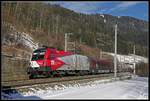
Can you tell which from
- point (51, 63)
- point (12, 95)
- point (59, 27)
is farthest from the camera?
point (59, 27)

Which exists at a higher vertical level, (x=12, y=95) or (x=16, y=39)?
(x=16, y=39)

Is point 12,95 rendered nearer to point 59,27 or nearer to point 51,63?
point 51,63

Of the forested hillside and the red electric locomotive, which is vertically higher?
the forested hillside

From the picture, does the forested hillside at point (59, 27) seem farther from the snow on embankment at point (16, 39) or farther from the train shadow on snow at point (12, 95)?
the train shadow on snow at point (12, 95)

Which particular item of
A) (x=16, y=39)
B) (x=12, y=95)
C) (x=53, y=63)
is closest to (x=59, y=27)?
(x=16, y=39)

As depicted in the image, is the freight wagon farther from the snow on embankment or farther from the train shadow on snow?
the snow on embankment

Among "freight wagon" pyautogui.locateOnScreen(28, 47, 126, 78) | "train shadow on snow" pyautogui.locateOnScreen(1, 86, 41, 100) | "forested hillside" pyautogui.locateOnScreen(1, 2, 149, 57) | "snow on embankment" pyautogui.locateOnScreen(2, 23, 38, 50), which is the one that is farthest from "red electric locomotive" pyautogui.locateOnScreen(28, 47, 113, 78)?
"forested hillside" pyautogui.locateOnScreen(1, 2, 149, 57)

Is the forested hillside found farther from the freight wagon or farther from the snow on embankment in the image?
the freight wagon

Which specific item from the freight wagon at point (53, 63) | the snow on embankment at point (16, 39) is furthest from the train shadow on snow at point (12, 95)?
the snow on embankment at point (16, 39)

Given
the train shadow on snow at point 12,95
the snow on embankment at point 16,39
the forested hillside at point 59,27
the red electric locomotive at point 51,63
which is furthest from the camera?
the forested hillside at point 59,27

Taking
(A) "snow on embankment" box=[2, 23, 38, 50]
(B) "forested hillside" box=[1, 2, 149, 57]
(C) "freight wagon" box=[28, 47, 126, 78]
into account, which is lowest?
(C) "freight wagon" box=[28, 47, 126, 78]

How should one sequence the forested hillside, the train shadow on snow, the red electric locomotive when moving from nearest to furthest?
the train shadow on snow < the red electric locomotive < the forested hillside

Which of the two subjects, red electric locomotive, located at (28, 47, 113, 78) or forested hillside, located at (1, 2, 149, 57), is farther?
forested hillside, located at (1, 2, 149, 57)

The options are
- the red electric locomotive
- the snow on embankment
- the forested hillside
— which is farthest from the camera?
the forested hillside
